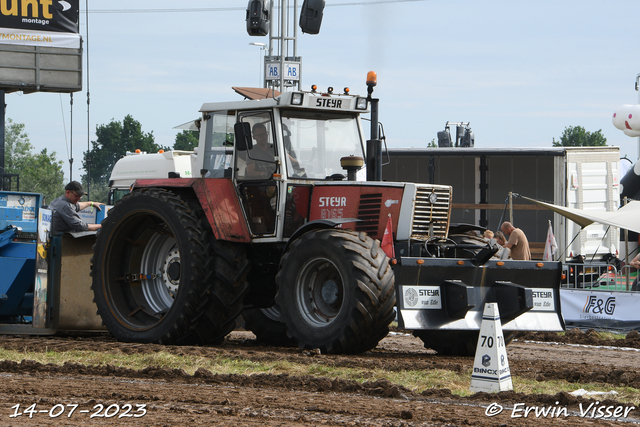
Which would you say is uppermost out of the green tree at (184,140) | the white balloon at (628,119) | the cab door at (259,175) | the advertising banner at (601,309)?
the green tree at (184,140)

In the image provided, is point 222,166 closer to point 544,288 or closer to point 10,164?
Answer: point 544,288

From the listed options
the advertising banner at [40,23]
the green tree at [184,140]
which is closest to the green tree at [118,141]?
the green tree at [184,140]

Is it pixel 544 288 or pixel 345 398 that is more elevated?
pixel 544 288

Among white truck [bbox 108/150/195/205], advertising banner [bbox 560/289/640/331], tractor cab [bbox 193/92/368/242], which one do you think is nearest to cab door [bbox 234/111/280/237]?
tractor cab [bbox 193/92/368/242]

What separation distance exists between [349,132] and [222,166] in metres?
1.54

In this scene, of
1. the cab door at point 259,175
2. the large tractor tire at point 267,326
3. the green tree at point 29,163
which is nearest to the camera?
the cab door at point 259,175

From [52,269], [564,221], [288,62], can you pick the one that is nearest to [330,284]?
[52,269]

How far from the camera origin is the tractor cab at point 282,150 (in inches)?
386

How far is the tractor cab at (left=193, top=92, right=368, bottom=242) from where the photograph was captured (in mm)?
9812

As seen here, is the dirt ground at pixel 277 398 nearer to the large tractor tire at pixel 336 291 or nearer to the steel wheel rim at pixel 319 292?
the large tractor tire at pixel 336 291

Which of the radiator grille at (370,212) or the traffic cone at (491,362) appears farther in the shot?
the radiator grille at (370,212)

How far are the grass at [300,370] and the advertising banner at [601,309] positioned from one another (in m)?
6.98

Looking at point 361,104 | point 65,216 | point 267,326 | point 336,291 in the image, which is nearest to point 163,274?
point 267,326

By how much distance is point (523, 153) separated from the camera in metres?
19.6
